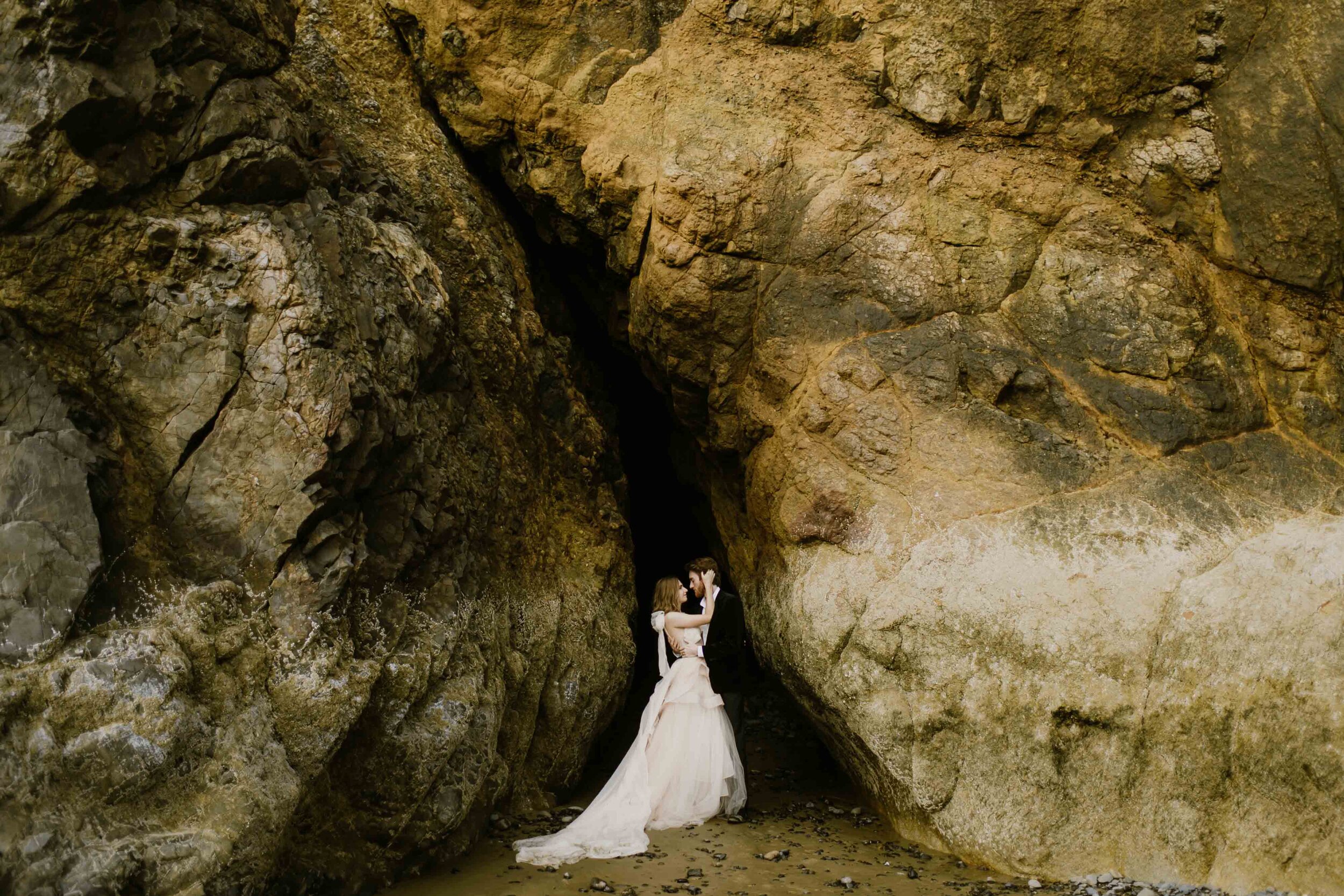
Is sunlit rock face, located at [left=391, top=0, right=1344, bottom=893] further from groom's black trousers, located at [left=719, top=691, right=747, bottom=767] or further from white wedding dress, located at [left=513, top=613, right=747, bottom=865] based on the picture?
groom's black trousers, located at [left=719, top=691, right=747, bottom=767]

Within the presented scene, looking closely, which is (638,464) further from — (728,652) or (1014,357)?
(1014,357)

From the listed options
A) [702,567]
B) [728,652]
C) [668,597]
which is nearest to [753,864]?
[668,597]

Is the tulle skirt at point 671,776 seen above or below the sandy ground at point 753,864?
above

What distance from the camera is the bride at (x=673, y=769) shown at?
24.1ft

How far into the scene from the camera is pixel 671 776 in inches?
319

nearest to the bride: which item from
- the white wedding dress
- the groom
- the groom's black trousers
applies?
the white wedding dress

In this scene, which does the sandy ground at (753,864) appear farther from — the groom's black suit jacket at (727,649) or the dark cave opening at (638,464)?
the groom's black suit jacket at (727,649)

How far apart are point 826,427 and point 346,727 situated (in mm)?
3771

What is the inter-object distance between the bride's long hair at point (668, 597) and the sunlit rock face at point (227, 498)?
1.45m

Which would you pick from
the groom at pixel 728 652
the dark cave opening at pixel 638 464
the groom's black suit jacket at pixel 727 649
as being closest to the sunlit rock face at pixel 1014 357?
the dark cave opening at pixel 638 464

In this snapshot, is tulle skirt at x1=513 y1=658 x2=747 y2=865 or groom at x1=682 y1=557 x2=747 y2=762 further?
groom at x1=682 y1=557 x2=747 y2=762

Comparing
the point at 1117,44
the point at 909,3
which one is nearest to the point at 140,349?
the point at 909,3

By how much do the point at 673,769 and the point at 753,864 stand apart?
4.01 ft

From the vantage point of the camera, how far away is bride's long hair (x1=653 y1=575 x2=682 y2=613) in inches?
357
